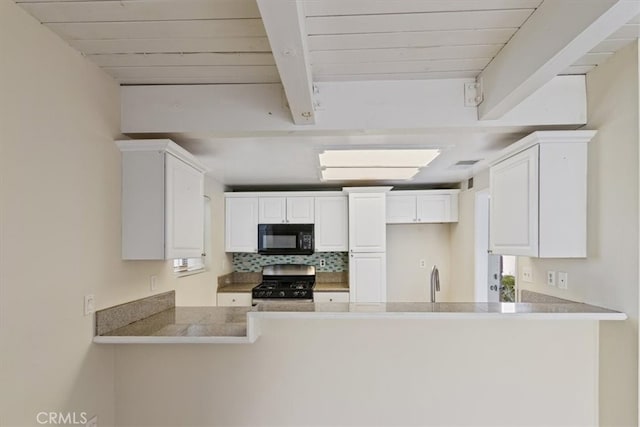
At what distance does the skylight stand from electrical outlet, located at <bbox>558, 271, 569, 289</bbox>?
1.15m

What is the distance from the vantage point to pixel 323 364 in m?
2.21

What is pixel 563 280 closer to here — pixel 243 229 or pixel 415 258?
pixel 415 258

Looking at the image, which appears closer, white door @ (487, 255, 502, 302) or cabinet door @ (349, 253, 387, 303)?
white door @ (487, 255, 502, 302)

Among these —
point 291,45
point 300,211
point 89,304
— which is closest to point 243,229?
point 300,211

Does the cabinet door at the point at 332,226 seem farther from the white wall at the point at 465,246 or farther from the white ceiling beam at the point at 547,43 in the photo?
the white ceiling beam at the point at 547,43

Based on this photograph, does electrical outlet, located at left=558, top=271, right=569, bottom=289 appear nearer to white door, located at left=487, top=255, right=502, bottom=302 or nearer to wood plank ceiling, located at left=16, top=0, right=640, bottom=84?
wood plank ceiling, located at left=16, top=0, right=640, bottom=84

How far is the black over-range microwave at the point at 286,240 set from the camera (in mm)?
5008

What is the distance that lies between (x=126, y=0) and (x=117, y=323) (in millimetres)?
1557

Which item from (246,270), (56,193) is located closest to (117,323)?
(56,193)

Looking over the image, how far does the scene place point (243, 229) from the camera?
5.06 metres

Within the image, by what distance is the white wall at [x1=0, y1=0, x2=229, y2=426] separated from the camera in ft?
4.73

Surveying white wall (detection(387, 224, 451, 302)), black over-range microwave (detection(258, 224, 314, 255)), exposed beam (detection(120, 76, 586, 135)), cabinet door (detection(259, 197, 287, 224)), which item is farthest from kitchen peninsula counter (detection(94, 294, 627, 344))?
white wall (detection(387, 224, 451, 302))

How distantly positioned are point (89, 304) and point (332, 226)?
11.2ft

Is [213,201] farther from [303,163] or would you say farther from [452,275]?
[452,275]
